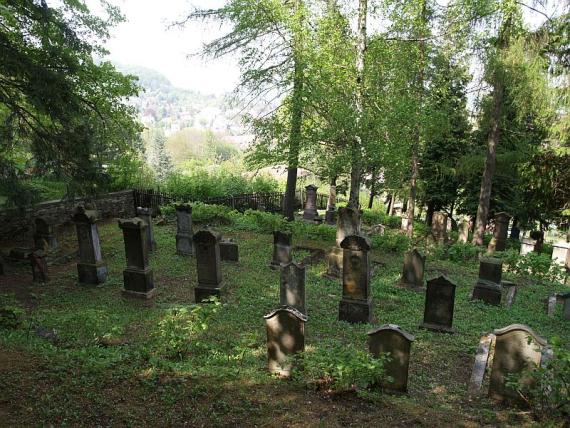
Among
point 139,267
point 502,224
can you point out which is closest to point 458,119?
point 502,224

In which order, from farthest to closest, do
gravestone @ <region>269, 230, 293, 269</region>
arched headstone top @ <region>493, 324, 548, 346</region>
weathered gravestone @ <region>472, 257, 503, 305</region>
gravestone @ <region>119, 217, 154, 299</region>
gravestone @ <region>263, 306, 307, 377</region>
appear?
gravestone @ <region>269, 230, 293, 269</region>, weathered gravestone @ <region>472, 257, 503, 305</region>, gravestone @ <region>119, 217, 154, 299</region>, gravestone @ <region>263, 306, 307, 377</region>, arched headstone top @ <region>493, 324, 548, 346</region>

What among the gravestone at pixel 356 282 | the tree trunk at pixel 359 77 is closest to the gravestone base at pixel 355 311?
the gravestone at pixel 356 282

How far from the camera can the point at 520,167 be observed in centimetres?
1523

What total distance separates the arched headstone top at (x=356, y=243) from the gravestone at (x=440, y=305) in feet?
4.61

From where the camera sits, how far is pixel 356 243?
26.4 feet

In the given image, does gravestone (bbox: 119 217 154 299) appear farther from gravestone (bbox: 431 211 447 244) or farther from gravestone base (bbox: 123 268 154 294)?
gravestone (bbox: 431 211 447 244)

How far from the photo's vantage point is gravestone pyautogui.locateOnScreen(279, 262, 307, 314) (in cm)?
826

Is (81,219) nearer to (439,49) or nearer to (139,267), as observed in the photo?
(139,267)

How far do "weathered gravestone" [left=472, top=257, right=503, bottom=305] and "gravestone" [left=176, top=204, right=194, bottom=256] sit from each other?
26.1 feet

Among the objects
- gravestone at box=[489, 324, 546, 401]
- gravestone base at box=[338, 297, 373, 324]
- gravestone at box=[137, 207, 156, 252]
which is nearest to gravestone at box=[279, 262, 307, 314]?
gravestone base at box=[338, 297, 373, 324]

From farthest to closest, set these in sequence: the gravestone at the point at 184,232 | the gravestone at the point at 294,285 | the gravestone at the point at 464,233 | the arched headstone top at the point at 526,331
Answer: the gravestone at the point at 464,233 < the gravestone at the point at 184,232 < the gravestone at the point at 294,285 < the arched headstone top at the point at 526,331

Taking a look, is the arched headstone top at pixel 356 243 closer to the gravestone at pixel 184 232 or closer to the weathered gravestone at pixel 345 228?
the weathered gravestone at pixel 345 228

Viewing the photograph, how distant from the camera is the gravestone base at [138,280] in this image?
910 centimetres

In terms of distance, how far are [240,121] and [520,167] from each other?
34.4 ft
